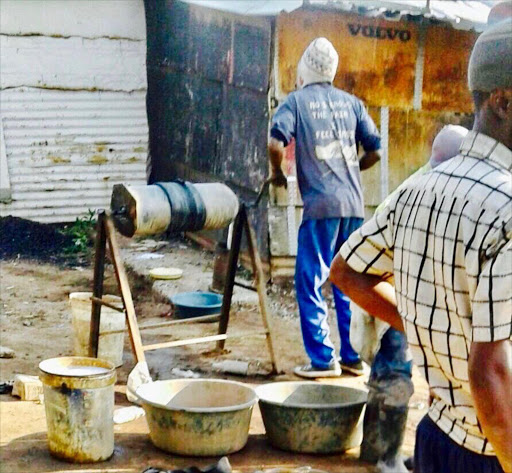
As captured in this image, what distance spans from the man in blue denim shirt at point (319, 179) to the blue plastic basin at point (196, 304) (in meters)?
1.29

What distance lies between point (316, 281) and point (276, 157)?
89 cm

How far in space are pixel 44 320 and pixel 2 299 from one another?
2.95 ft

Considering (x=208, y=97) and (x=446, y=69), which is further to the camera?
(x=208, y=97)

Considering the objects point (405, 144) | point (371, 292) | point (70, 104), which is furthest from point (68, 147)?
point (371, 292)

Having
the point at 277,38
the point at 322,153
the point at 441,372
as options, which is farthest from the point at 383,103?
the point at 441,372

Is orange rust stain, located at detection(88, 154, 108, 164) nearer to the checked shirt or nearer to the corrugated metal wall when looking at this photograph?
the corrugated metal wall

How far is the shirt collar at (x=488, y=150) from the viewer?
81.4 inches

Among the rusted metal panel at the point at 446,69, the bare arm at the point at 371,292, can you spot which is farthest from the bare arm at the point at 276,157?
the bare arm at the point at 371,292

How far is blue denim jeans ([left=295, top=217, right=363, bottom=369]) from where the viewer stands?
6.48 m

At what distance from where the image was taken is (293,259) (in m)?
9.06

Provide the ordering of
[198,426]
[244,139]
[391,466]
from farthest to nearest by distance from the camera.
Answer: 1. [244,139]
2. [198,426]
3. [391,466]

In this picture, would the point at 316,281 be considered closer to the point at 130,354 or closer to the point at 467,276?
the point at 130,354

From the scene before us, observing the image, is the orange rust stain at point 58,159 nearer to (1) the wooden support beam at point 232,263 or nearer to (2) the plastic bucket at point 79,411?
(1) the wooden support beam at point 232,263

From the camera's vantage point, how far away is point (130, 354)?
7.28 m
